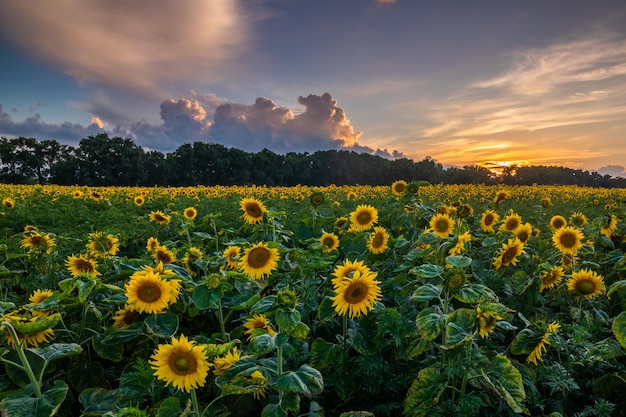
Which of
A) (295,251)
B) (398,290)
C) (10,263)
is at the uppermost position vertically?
(295,251)

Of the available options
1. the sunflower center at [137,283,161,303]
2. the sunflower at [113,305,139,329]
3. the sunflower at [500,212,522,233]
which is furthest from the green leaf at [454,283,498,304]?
the sunflower at [500,212,522,233]

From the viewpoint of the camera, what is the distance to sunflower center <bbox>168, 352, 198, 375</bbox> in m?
1.64

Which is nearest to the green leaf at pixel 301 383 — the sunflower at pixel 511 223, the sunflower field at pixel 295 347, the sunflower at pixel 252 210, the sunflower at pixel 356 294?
the sunflower field at pixel 295 347

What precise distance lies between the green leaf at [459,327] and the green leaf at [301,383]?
0.66 meters

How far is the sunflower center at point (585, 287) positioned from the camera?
3152 mm

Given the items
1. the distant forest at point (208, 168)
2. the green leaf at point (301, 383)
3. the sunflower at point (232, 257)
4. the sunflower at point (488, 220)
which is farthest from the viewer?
the distant forest at point (208, 168)

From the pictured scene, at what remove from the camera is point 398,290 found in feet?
9.39

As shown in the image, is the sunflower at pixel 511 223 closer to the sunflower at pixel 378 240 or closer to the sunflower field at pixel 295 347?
the sunflower field at pixel 295 347

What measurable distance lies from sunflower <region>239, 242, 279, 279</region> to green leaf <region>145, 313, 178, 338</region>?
0.67 meters

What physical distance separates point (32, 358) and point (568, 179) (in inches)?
2001

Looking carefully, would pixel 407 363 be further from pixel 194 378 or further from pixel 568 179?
pixel 568 179

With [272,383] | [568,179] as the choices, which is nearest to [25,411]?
[272,383]

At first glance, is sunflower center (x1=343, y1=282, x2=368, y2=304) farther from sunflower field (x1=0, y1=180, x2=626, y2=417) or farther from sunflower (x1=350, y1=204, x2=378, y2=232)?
sunflower (x1=350, y1=204, x2=378, y2=232)

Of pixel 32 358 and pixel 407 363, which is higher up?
pixel 32 358
